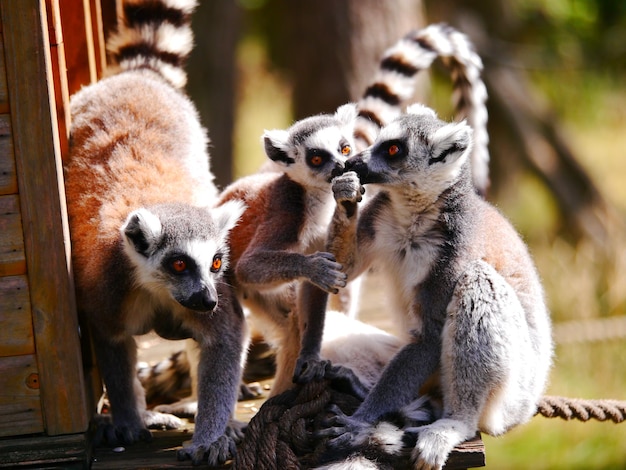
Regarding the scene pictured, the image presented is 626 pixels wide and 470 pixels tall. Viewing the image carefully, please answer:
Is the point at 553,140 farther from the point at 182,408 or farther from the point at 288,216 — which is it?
the point at 182,408

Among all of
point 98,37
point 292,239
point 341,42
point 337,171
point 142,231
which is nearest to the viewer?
point 142,231

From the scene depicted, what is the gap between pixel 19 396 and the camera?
3701 mm

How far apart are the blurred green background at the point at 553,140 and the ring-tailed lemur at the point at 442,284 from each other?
4407 millimetres

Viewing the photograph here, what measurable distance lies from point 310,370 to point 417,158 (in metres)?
1.16

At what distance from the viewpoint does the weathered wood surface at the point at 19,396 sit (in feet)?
12.1

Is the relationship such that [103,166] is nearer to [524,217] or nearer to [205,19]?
[205,19]

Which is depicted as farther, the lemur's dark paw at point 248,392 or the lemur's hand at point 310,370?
the lemur's dark paw at point 248,392

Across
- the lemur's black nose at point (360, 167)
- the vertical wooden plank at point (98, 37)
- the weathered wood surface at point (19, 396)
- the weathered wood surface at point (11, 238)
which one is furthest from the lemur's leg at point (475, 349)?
the vertical wooden plank at point (98, 37)

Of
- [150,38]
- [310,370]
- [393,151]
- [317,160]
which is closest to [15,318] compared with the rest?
[310,370]

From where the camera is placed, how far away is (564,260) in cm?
1076

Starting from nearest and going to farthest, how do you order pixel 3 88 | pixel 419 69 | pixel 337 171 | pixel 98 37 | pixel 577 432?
1. pixel 3 88
2. pixel 337 171
3. pixel 98 37
4. pixel 419 69
5. pixel 577 432

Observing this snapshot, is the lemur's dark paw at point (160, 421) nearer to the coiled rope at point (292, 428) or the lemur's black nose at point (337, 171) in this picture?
the coiled rope at point (292, 428)

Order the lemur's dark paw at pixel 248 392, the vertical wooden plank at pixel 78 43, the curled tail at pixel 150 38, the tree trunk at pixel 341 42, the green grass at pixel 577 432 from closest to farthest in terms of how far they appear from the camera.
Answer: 1. the vertical wooden plank at pixel 78 43
2. the lemur's dark paw at pixel 248 392
3. the curled tail at pixel 150 38
4. the green grass at pixel 577 432
5. the tree trunk at pixel 341 42

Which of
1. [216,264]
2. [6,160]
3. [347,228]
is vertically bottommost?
[216,264]
